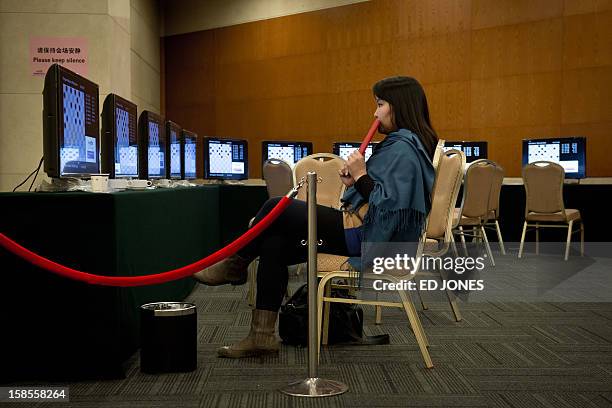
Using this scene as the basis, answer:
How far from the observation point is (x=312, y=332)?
2.09 meters

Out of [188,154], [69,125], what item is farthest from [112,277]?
[188,154]

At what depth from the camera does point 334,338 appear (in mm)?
2904

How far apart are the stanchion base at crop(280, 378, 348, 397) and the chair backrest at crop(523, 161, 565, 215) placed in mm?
4570

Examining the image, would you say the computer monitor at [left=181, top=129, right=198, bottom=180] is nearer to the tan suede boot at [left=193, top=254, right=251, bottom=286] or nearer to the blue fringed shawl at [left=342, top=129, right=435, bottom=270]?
the tan suede boot at [left=193, top=254, right=251, bottom=286]

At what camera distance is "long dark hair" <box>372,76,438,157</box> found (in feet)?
8.09

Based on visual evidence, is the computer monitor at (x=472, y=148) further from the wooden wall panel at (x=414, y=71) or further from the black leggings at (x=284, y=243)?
the black leggings at (x=284, y=243)

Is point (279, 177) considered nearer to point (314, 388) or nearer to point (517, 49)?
point (314, 388)

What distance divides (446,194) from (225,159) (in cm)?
359

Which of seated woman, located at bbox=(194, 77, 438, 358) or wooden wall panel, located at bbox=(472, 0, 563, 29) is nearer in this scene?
seated woman, located at bbox=(194, 77, 438, 358)

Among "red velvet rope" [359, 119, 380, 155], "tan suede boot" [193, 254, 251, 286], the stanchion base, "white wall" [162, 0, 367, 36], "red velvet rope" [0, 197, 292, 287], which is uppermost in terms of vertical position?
"white wall" [162, 0, 367, 36]

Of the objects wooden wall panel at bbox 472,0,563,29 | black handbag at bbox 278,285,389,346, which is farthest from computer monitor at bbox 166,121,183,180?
wooden wall panel at bbox 472,0,563,29

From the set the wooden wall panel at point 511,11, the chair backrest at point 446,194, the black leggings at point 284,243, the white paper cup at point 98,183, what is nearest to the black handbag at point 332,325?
the black leggings at point 284,243

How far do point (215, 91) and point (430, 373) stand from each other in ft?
26.5

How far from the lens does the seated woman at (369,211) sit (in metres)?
2.34
